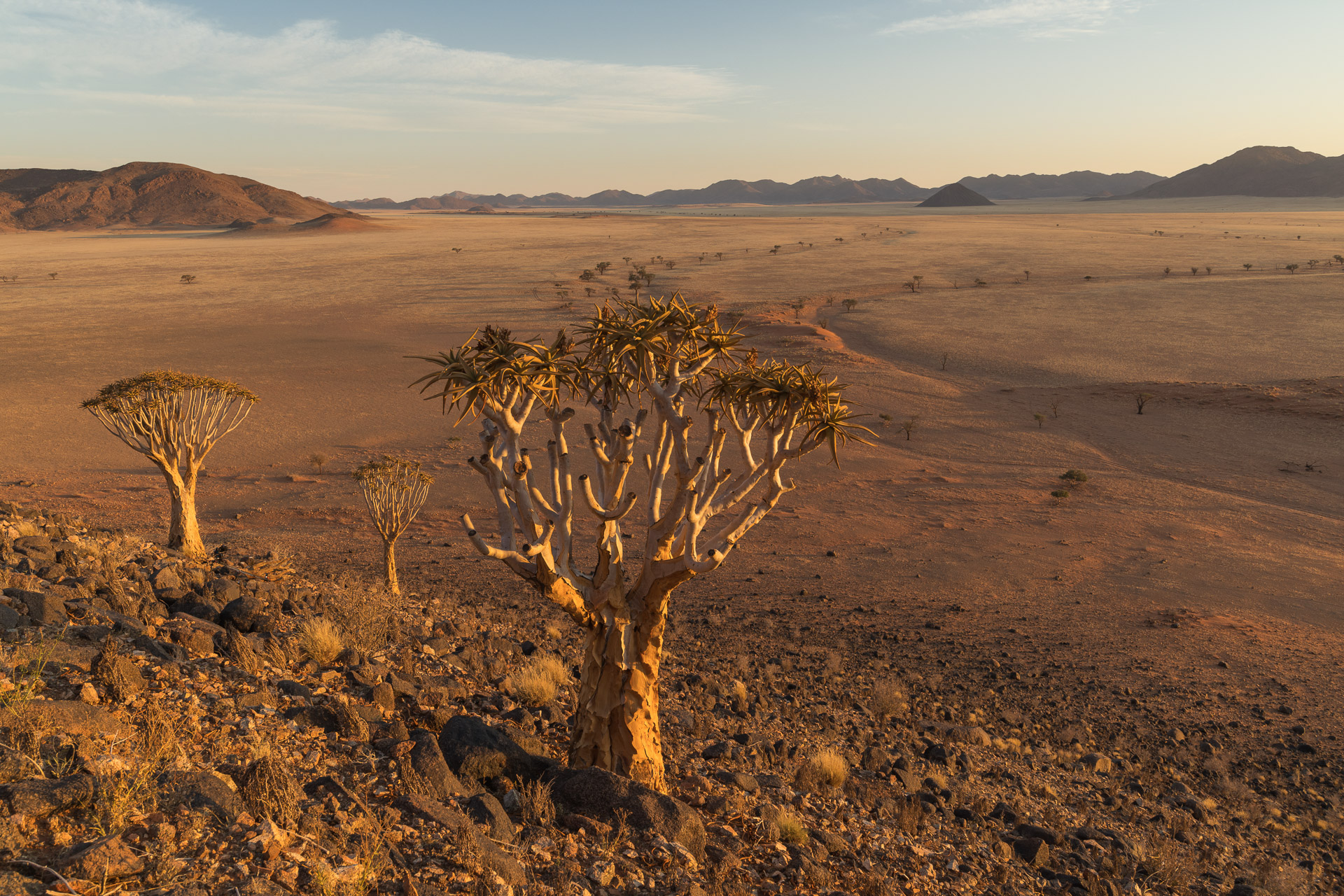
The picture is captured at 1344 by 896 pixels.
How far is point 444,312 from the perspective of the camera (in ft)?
155

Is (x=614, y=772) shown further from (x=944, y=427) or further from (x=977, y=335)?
(x=977, y=335)

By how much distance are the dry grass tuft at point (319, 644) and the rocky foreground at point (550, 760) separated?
0.03 metres

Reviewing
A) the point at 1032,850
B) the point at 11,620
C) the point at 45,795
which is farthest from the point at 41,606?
the point at 1032,850

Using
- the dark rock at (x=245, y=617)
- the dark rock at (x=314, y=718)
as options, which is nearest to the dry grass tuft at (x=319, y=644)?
the dark rock at (x=245, y=617)

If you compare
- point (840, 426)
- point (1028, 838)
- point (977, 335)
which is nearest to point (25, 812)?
point (840, 426)

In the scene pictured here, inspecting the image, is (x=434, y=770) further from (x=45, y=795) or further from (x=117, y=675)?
(x=117, y=675)

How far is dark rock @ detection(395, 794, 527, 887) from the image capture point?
4.69 metres

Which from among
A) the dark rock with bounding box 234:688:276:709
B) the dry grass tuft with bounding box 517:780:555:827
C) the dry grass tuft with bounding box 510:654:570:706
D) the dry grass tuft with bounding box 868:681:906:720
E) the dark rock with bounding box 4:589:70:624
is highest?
the dark rock with bounding box 4:589:70:624

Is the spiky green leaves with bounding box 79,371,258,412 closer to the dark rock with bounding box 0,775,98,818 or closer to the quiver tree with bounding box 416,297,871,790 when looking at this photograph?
the quiver tree with bounding box 416,297,871,790

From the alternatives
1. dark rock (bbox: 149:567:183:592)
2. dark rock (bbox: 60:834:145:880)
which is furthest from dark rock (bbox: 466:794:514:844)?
dark rock (bbox: 149:567:183:592)

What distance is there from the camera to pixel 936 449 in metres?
22.9

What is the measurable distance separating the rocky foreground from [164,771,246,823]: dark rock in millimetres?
25

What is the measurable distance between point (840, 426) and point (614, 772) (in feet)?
11.1

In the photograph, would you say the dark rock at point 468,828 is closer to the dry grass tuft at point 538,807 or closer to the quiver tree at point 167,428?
the dry grass tuft at point 538,807
